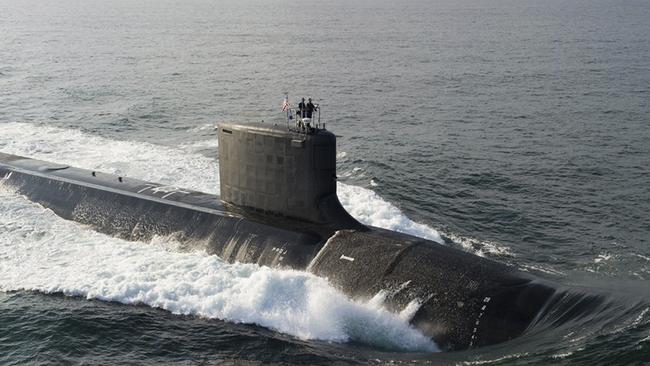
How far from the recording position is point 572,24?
99750mm

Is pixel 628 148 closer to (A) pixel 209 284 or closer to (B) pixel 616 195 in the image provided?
(B) pixel 616 195

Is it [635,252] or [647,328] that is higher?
[647,328]

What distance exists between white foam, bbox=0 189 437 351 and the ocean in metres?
0.05

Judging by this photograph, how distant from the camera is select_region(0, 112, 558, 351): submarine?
14.7 metres

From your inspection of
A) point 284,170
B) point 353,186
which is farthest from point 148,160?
point 284,170

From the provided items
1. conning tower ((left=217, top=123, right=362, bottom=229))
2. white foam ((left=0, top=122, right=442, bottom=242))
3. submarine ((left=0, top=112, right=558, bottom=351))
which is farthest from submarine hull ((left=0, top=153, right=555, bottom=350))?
white foam ((left=0, top=122, right=442, bottom=242))

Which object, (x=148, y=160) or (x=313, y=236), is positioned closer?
(x=313, y=236)

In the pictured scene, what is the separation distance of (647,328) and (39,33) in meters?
96.0

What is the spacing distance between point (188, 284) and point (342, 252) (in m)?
3.97

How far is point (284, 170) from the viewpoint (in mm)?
17812

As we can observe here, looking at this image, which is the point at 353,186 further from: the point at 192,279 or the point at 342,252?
the point at 192,279

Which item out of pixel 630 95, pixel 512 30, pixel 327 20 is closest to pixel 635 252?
pixel 630 95

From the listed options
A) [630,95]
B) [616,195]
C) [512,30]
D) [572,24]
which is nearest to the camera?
[616,195]

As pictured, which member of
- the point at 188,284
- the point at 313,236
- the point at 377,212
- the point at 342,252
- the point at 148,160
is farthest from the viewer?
the point at 148,160
